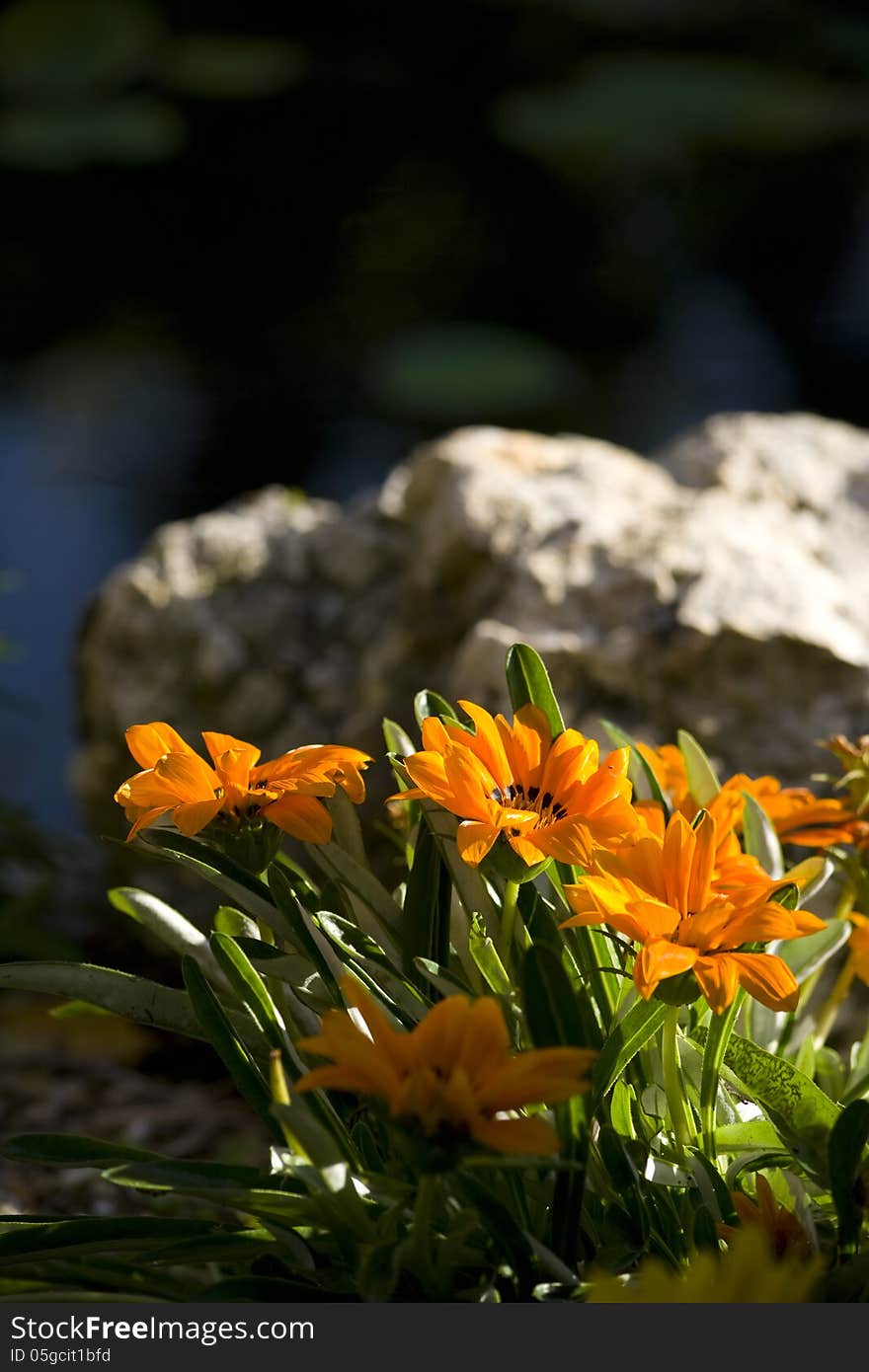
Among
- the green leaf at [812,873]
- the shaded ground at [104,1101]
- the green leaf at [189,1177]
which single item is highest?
the green leaf at [189,1177]

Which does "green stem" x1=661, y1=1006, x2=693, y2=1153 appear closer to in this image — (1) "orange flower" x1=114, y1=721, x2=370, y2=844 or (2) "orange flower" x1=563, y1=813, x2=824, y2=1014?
(2) "orange flower" x1=563, y1=813, x2=824, y2=1014

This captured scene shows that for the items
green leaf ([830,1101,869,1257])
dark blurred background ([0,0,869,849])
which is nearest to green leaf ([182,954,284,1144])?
green leaf ([830,1101,869,1257])

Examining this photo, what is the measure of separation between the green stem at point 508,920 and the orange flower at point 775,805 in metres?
0.12

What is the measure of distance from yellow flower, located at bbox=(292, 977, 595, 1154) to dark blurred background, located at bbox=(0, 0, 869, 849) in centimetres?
394

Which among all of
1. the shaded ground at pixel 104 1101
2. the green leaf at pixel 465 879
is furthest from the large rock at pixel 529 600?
the green leaf at pixel 465 879

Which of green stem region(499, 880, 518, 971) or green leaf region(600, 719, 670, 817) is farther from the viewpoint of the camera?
green leaf region(600, 719, 670, 817)

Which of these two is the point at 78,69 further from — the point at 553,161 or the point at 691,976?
the point at 691,976

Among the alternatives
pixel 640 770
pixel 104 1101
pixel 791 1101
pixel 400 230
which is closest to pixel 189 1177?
pixel 791 1101

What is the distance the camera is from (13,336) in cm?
504

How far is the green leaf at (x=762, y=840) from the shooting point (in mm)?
746

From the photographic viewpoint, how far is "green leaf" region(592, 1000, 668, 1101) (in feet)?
1.89

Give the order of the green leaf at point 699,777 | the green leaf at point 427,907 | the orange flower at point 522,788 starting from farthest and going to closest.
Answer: the green leaf at point 699,777 → the green leaf at point 427,907 → the orange flower at point 522,788

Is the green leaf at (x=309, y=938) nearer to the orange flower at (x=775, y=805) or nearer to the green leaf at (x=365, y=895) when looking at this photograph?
the green leaf at (x=365, y=895)

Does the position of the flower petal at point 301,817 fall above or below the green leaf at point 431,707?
above
